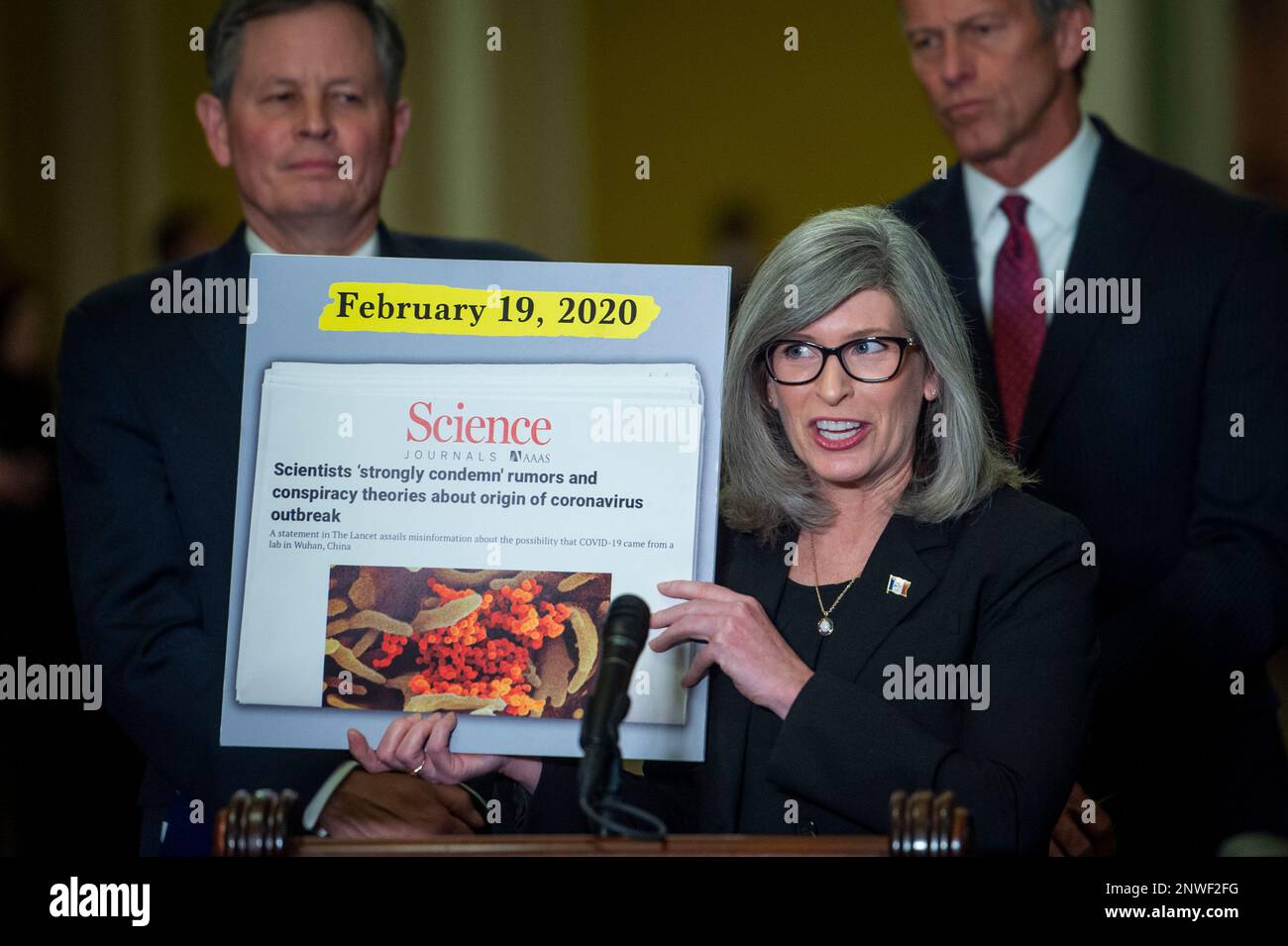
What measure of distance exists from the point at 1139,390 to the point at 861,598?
984mm

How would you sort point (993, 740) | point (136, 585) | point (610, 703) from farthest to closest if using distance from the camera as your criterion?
1. point (136, 585)
2. point (993, 740)
3. point (610, 703)

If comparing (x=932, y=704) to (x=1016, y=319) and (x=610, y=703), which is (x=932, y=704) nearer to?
(x=610, y=703)

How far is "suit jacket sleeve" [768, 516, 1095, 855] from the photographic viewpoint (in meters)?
2.15

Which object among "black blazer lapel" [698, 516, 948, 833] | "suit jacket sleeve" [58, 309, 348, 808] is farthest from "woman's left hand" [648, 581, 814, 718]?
"suit jacket sleeve" [58, 309, 348, 808]

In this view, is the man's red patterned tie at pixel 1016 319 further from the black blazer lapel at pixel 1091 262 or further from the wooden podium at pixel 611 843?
the wooden podium at pixel 611 843

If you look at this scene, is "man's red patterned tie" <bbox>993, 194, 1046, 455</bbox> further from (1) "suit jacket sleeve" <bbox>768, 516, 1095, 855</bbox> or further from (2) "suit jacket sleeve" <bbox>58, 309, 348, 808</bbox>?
(2) "suit jacket sleeve" <bbox>58, 309, 348, 808</bbox>

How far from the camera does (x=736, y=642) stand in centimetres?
227

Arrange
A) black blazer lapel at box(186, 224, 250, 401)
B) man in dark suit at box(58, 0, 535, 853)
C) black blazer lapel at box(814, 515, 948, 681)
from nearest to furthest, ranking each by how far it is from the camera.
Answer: black blazer lapel at box(814, 515, 948, 681)
man in dark suit at box(58, 0, 535, 853)
black blazer lapel at box(186, 224, 250, 401)

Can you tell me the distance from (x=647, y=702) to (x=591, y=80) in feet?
15.8

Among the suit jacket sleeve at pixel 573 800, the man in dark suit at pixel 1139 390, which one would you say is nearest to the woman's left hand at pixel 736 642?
the suit jacket sleeve at pixel 573 800

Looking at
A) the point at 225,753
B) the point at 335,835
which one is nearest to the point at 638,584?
the point at 335,835

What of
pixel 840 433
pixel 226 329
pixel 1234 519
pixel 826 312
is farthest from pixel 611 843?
pixel 1234 519

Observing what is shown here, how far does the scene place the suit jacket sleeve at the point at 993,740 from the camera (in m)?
2.15
